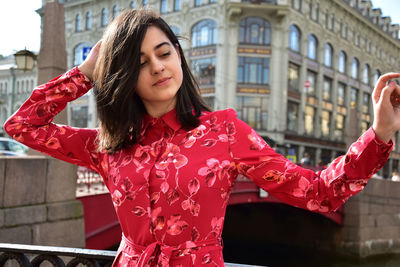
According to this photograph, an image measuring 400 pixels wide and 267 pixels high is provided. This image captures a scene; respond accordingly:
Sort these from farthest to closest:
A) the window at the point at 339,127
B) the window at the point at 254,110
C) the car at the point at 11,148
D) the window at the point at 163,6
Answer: the window at the point at 339,127
the window at the point at 163,6
the window at the point at 254,110
the car at the point at 11,148

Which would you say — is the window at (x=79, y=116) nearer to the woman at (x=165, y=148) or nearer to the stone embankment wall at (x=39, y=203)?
the stone embankment wall at (x=39, y=203)

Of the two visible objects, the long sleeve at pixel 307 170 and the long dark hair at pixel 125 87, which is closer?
the long sleeve at pixel 307 170

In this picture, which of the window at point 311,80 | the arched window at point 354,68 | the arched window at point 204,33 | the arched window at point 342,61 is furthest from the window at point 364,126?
the arched window at point 204,33

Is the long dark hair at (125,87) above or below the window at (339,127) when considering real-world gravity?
below

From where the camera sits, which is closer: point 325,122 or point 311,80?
point 311,80

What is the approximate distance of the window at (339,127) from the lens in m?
31.2

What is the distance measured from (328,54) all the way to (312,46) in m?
2.56

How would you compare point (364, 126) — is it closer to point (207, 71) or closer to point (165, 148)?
point (207, 71)

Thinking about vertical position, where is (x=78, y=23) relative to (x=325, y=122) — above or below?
Answer: above

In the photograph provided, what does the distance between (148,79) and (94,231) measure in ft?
19.1

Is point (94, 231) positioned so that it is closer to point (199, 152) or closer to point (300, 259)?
point (199, 152)

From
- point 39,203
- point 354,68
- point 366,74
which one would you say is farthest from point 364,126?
point 39,203

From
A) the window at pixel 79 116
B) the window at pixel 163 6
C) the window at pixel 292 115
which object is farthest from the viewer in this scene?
the window at pixel 79 116

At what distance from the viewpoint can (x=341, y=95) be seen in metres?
32.2
